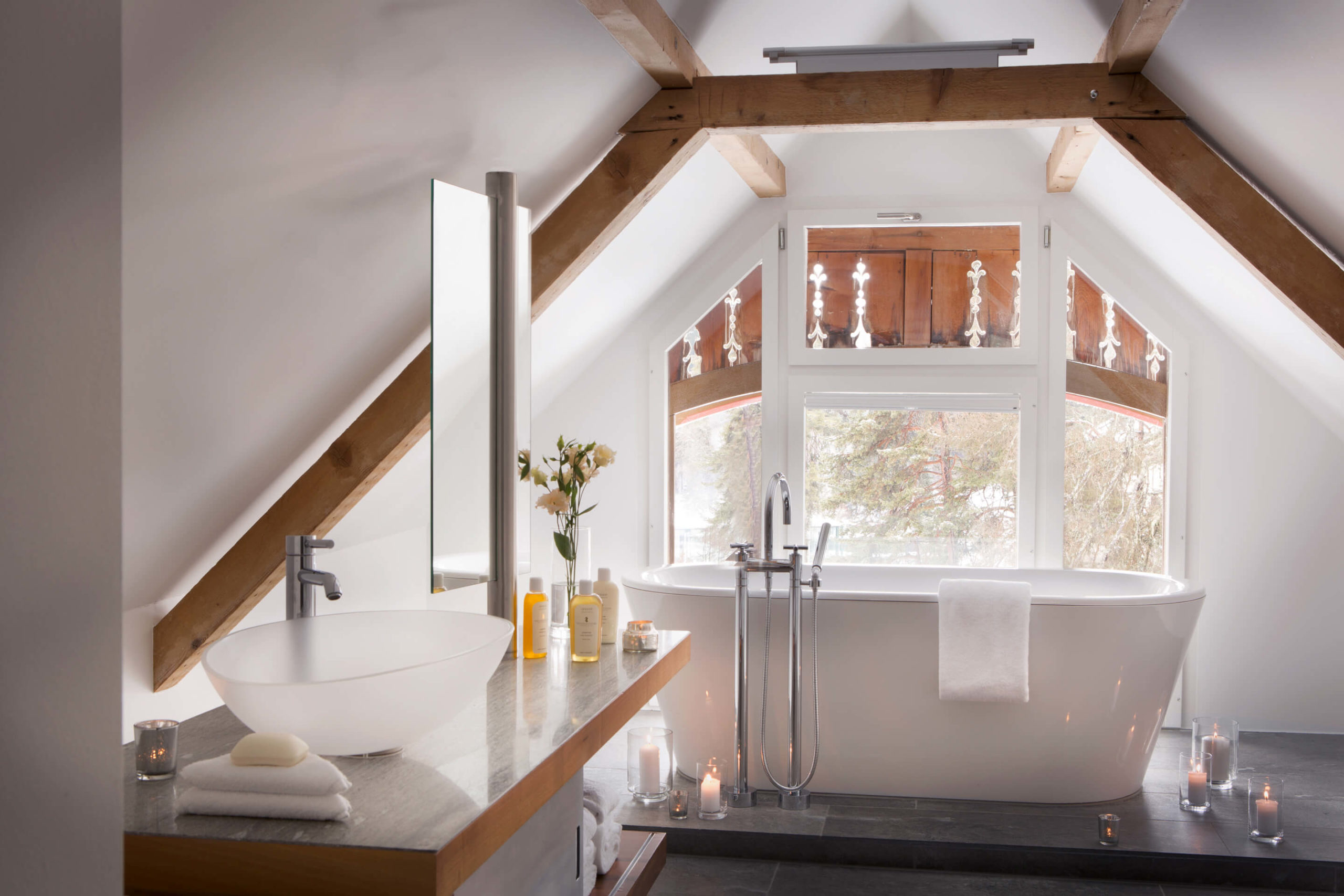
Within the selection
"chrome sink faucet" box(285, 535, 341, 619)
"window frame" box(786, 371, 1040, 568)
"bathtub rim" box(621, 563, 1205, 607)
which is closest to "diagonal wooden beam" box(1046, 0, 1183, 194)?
"window frame" box(786, 371, 1040, 568)

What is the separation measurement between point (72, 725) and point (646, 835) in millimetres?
2188

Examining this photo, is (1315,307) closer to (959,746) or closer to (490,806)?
(959,746)

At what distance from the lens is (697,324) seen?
481cm

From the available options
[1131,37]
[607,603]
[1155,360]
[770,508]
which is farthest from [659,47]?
[1155,360]

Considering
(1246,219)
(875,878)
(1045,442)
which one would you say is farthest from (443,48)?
(1045,442)

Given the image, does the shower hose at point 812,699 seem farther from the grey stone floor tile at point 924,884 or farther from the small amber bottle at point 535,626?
the small amber bottle at point 535,626

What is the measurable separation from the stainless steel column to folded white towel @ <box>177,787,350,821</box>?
98cm

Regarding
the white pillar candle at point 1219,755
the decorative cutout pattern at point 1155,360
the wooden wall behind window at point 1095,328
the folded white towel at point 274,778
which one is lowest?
the white pillar candle at point 1219,755

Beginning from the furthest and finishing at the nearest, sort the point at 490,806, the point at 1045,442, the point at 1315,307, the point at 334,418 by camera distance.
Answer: the point at 1045,442 → the point at 1315,307 → the point at 334,418 → the point at 490,806

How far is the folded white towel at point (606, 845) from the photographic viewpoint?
2.41m

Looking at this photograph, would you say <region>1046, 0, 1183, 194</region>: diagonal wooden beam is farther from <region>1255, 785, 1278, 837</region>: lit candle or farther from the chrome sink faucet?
the chrome sink faucet

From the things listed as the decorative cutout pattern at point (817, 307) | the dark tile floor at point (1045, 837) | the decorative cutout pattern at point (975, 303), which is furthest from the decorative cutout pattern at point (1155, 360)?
the dark tile floor at point (1045, 837)

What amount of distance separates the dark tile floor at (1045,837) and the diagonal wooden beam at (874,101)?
2067 millimetres

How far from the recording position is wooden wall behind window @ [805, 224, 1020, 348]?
461 centimetres
